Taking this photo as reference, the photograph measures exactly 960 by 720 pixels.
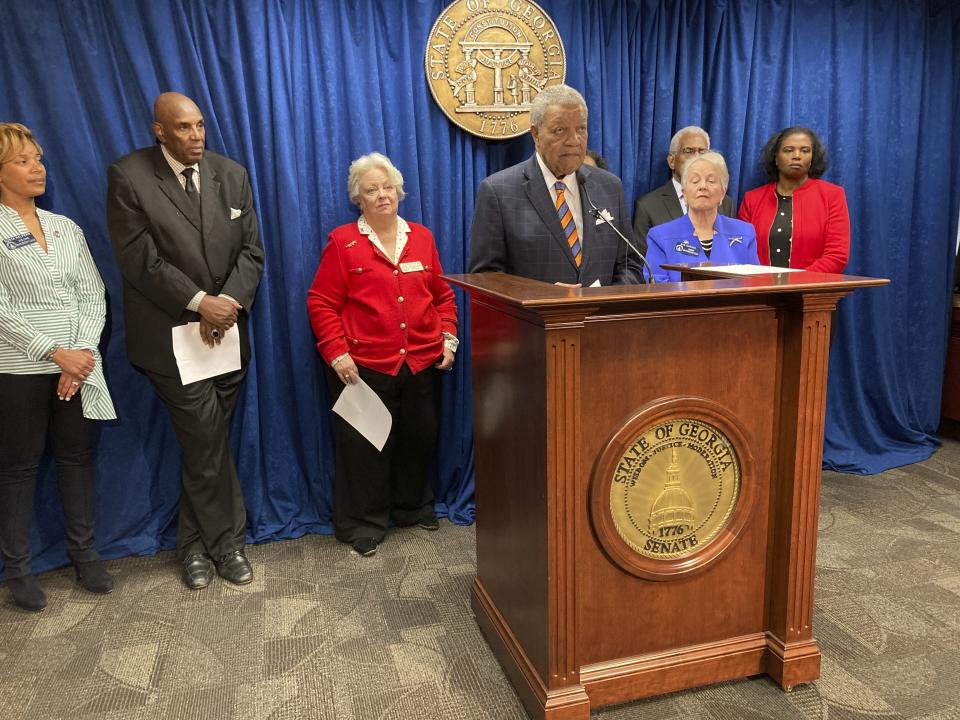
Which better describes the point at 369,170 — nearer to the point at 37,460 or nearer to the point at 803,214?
the point at 37,460

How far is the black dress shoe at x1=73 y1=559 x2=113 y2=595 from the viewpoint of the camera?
273 centimetres

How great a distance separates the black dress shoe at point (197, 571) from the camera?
9.00 feet

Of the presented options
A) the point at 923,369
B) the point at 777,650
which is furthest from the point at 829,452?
the point at 777,650

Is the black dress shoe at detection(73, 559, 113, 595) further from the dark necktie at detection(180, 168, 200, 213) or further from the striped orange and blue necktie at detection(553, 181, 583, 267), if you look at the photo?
the striped orange and blue necktie at detection(553, 181, 583, 267)

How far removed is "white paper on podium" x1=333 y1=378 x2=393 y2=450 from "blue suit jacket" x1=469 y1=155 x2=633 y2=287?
0.84m

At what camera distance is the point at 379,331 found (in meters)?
2.97

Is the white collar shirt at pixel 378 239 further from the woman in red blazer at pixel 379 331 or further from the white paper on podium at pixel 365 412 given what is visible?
the white paper on podium at pixel 365 412

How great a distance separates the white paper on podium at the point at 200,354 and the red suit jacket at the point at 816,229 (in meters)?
2.40

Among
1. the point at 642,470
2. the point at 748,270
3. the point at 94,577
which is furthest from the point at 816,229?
the point at 94,577

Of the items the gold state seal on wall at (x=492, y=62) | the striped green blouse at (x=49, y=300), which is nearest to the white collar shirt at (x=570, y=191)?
the gold state seal on wall at (x=492, y=62)

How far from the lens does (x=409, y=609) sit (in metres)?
2.53

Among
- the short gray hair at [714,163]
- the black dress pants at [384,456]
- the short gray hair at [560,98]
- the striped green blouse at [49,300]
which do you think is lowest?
the black dress pants at [384,456]

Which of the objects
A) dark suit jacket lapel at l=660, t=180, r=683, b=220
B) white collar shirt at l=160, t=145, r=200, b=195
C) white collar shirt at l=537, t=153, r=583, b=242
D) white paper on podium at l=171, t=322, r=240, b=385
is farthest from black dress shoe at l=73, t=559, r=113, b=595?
dark suit jacket lapel at l=660, t=180, r=683, b=220

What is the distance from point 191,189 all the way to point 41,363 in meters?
0.79
